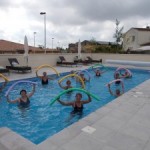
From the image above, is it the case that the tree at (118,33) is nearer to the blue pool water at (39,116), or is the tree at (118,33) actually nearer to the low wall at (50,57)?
the low wall at (50,57)

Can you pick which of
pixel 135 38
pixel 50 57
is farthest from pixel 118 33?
pixel 50 57

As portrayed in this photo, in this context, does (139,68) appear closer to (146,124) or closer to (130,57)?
(130,57)

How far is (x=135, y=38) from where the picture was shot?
4372cm

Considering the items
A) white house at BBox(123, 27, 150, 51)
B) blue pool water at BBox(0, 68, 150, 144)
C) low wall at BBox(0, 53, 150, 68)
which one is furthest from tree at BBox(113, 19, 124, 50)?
blue pool water at BBox(0, 68, 150, 144)

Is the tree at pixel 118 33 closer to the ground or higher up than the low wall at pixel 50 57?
higher up

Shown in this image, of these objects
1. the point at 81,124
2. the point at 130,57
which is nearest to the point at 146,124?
the point at 81,124

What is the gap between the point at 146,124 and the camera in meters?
4.79

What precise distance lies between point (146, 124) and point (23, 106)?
4.65 meters

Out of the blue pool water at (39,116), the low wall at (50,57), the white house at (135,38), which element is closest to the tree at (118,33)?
the white house at (135,38)

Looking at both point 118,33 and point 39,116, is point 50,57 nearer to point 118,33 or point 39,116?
point 39,116

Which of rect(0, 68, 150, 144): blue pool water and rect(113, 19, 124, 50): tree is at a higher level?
rect(113, 19, 124, 50): tree

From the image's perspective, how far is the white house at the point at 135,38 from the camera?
43.3 meters

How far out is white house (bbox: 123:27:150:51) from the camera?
43.3 m

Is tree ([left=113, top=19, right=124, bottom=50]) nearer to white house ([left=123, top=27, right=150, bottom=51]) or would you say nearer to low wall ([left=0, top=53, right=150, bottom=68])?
white house ([left=123, top=27, right=150, bottom=51])
